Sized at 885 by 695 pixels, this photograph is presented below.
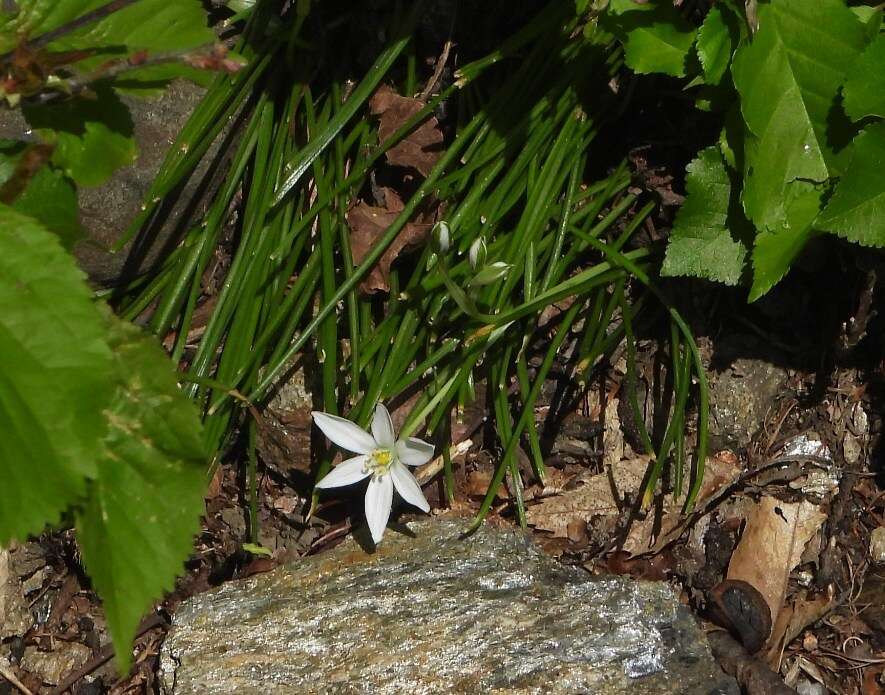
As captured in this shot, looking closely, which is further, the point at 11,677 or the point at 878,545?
the point at 878,545

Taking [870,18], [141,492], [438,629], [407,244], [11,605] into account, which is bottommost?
[11,605]

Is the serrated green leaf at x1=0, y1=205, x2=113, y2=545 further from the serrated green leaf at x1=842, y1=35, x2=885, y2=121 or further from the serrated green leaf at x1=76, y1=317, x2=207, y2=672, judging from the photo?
the serrated green leaf at x1=842, y1=35, x2=885, y2=121

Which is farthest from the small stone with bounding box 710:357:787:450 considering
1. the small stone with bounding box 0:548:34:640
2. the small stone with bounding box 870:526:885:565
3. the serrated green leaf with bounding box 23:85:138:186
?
the small stone with bounding box 0:548:34:640

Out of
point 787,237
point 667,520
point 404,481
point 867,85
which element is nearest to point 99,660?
point 404,481

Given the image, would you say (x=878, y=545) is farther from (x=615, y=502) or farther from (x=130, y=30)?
(x=130, y=30)

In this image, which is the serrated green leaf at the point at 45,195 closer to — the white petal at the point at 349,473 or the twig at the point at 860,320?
the white petal at the point at 349,473

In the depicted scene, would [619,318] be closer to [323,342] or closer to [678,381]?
[678,381]

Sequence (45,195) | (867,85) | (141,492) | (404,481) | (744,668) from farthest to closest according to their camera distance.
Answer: (744,668), (404,481), (867,85), (45,195), (141,492)

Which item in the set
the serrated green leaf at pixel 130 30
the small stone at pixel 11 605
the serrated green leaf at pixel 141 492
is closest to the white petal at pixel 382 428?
the serrated green leaf at pixel 141 492
